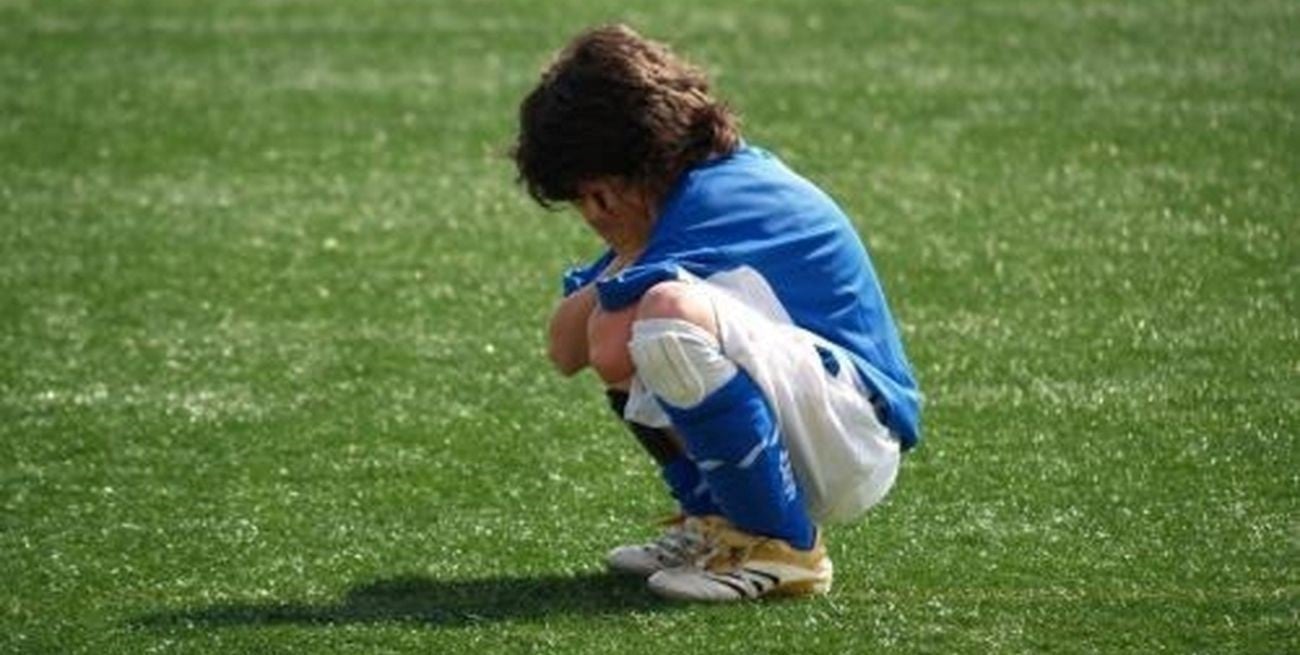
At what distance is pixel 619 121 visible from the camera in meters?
4.27

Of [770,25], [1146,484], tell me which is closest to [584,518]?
[1146,484]

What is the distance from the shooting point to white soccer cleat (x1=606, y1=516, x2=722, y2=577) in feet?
14.3

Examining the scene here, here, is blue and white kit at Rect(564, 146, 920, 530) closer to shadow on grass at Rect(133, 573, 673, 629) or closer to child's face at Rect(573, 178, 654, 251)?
child's face at Rect(573, 178, 654, 251)

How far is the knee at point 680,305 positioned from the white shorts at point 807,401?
2 centimetres

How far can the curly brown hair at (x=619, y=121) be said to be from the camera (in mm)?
4281

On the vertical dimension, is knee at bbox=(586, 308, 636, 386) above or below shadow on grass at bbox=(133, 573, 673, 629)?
above

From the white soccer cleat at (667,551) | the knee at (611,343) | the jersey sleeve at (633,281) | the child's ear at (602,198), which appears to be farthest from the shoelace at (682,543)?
the child's ear at (602,198)

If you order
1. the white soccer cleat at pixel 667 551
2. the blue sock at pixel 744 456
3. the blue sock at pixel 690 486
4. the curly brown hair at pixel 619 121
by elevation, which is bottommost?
the white soccer cleat at pixel 667 551

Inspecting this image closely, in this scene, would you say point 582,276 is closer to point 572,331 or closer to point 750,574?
point 572,331

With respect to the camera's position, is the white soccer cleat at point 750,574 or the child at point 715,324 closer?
the child at point 715,324

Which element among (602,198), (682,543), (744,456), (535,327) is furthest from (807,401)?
(535,327)

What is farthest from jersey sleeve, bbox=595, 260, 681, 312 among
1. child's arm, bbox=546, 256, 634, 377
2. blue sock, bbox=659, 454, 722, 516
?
blue sock, bbox=659, 454, 722, 516

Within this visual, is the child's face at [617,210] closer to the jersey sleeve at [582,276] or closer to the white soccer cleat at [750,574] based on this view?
the jersey sleeve at [582,276]

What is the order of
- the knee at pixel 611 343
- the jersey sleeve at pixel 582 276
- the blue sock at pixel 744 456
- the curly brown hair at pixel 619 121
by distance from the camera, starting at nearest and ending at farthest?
the blue sock at pixel 744 456
the knee at pixel 611 343
the curly brown hair at pixel 619 121
the jersey sleeve at pixel 582 276
